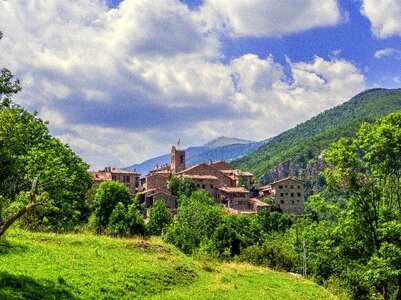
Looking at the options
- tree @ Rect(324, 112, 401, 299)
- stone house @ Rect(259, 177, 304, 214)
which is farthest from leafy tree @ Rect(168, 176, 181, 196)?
tree @ Rect(324, 112, 401, 299)

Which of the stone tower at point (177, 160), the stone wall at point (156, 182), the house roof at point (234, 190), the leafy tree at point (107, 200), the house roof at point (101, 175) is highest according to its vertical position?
the stone tower at point (177, 160)

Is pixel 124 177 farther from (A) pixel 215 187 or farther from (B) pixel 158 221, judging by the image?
(B) pixel 158 221

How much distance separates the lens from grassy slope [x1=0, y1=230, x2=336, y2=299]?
→ 57.8ft

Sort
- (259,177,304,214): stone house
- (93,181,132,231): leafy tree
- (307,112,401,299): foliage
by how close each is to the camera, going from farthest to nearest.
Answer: (259,177,304,214): stone house → (93,181,132,231): leafy tree → (307,112,401,299): foliage

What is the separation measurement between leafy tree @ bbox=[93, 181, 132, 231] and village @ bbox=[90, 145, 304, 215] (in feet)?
103

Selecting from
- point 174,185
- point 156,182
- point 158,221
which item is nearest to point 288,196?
point 174,185

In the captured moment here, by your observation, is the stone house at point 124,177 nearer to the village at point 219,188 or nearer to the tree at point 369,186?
the village at point 219,188

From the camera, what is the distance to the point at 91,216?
66.8 meters

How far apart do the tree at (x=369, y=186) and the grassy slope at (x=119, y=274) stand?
455 centimetres

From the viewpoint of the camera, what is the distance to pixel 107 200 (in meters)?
72.1

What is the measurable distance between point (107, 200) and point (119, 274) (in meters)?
52.6

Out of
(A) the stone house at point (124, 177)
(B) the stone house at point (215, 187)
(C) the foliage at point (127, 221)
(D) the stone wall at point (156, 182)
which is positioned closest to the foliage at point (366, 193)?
(C) the foliage at point (127, 221)

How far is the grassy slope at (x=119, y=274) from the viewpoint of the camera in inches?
693

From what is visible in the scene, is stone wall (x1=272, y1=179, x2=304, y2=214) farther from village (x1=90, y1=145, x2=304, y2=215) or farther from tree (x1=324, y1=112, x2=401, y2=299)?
tree (x1=324, y1=112, x2=401, y2=299)
